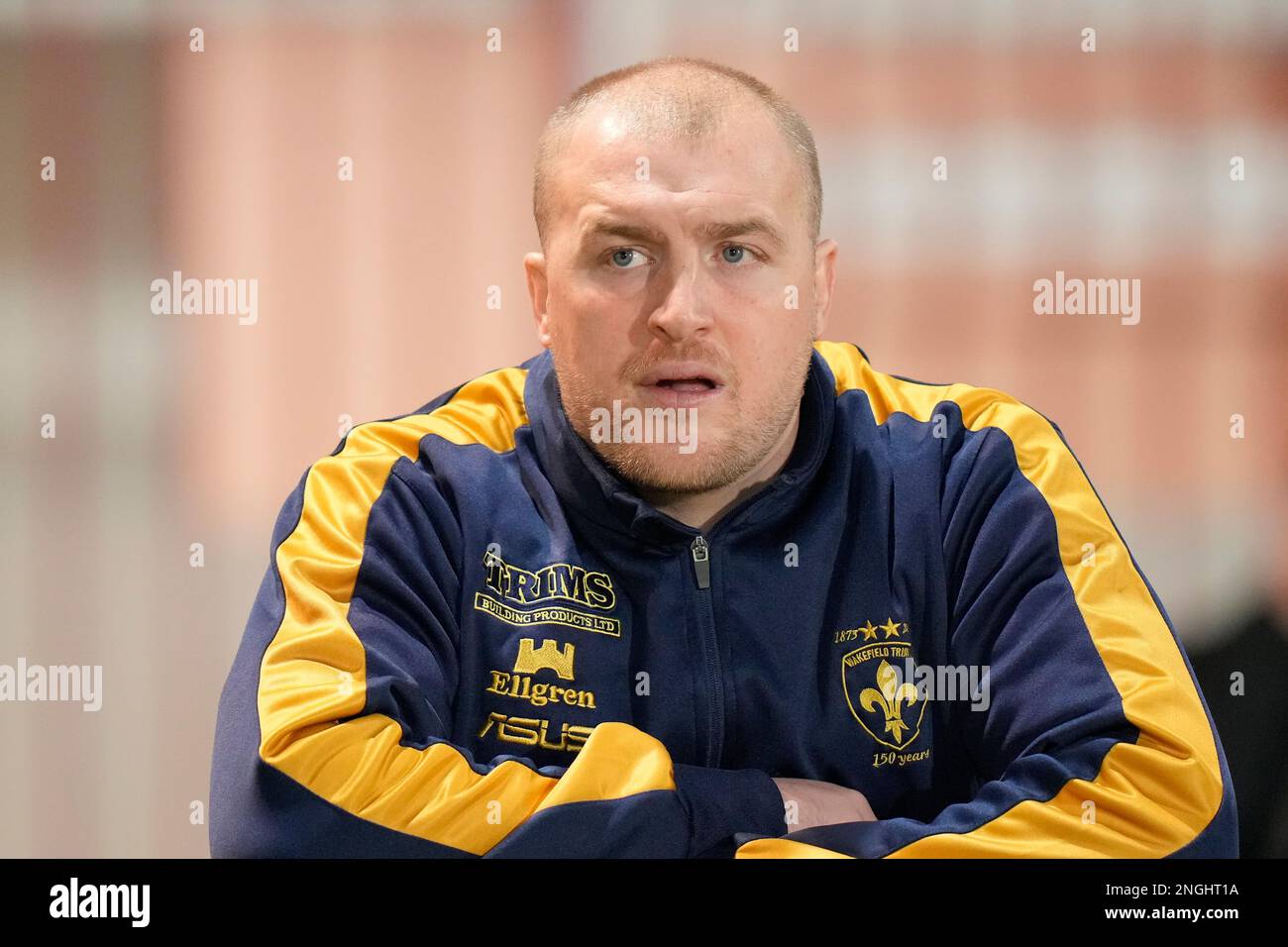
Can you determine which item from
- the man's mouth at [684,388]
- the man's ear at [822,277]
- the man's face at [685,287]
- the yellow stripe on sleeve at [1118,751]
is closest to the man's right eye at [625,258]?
the man's face at [685,287]

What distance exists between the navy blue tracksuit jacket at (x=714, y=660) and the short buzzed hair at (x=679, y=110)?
0.82ft

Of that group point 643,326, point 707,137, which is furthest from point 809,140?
point 643,326

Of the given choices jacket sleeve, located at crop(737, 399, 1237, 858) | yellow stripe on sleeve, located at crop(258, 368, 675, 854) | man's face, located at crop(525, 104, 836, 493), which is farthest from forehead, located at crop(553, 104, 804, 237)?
yellow stripe on sleeve, located at crop(258, 368, 675, 854)

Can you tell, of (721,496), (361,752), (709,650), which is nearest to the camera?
(361,752)

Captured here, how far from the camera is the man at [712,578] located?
1480mm

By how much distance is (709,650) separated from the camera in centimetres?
163

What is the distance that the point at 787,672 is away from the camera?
1640mm

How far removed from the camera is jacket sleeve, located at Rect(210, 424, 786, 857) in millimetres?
1398

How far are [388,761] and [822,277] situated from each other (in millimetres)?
892

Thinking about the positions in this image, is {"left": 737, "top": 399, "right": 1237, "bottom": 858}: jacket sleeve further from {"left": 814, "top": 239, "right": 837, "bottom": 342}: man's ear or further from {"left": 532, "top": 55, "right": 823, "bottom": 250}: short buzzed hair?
{"left": 532, "top": 55, "right": 823, "bottom": 250}: short buzzed hair

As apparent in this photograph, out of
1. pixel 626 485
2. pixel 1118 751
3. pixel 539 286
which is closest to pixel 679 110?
pixel 539 286

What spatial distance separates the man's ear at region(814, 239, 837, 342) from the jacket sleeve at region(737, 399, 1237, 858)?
21cm

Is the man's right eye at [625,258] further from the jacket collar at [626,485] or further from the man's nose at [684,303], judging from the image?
the jacket collar at [626,485]

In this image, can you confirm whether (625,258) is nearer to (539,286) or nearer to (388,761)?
(539,286)
